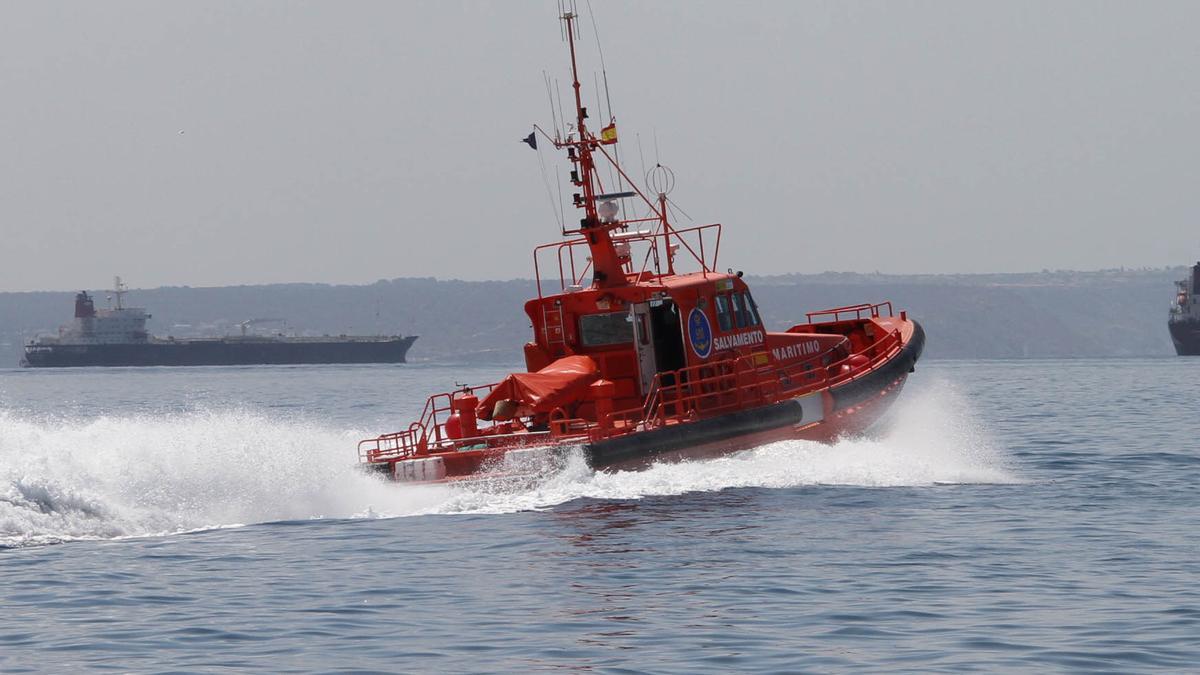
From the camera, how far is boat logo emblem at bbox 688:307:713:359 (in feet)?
67.2

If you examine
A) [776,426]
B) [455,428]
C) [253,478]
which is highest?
[455,428]

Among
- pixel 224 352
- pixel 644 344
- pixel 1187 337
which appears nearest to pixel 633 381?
pixel 644 344

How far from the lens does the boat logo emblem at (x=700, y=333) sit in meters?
20.5

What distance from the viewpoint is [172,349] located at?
13900 cm

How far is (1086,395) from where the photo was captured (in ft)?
165

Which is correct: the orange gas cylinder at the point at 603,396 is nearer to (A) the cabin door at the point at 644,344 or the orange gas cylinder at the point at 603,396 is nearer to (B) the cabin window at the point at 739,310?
(A) the cabin door at the point at 644,344

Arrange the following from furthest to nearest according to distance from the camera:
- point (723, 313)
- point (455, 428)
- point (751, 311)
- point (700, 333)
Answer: point (751, 311) → point (723, 313) → point (700, 333) → point (455, 428)

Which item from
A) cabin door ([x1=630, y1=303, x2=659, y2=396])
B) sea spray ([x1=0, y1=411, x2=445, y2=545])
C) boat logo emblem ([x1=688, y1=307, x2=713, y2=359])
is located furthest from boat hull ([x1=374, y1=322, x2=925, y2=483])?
cabin door ([x1=630, y1=303, x2=659, y2=396])

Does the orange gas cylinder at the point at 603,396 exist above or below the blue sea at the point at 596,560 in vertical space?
above

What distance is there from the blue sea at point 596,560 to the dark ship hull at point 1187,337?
103874mm

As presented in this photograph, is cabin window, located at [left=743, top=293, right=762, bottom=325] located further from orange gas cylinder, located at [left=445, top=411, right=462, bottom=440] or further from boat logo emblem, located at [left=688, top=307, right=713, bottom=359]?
orange gas cylinder, located at [left=445, top=411, right=462, bottom=440]

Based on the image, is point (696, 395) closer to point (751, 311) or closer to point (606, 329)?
point (606, 329)

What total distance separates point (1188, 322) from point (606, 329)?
111 meters

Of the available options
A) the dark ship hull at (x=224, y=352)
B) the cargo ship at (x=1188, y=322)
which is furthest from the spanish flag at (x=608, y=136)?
the dark ship hull at (x=224, y=352)
